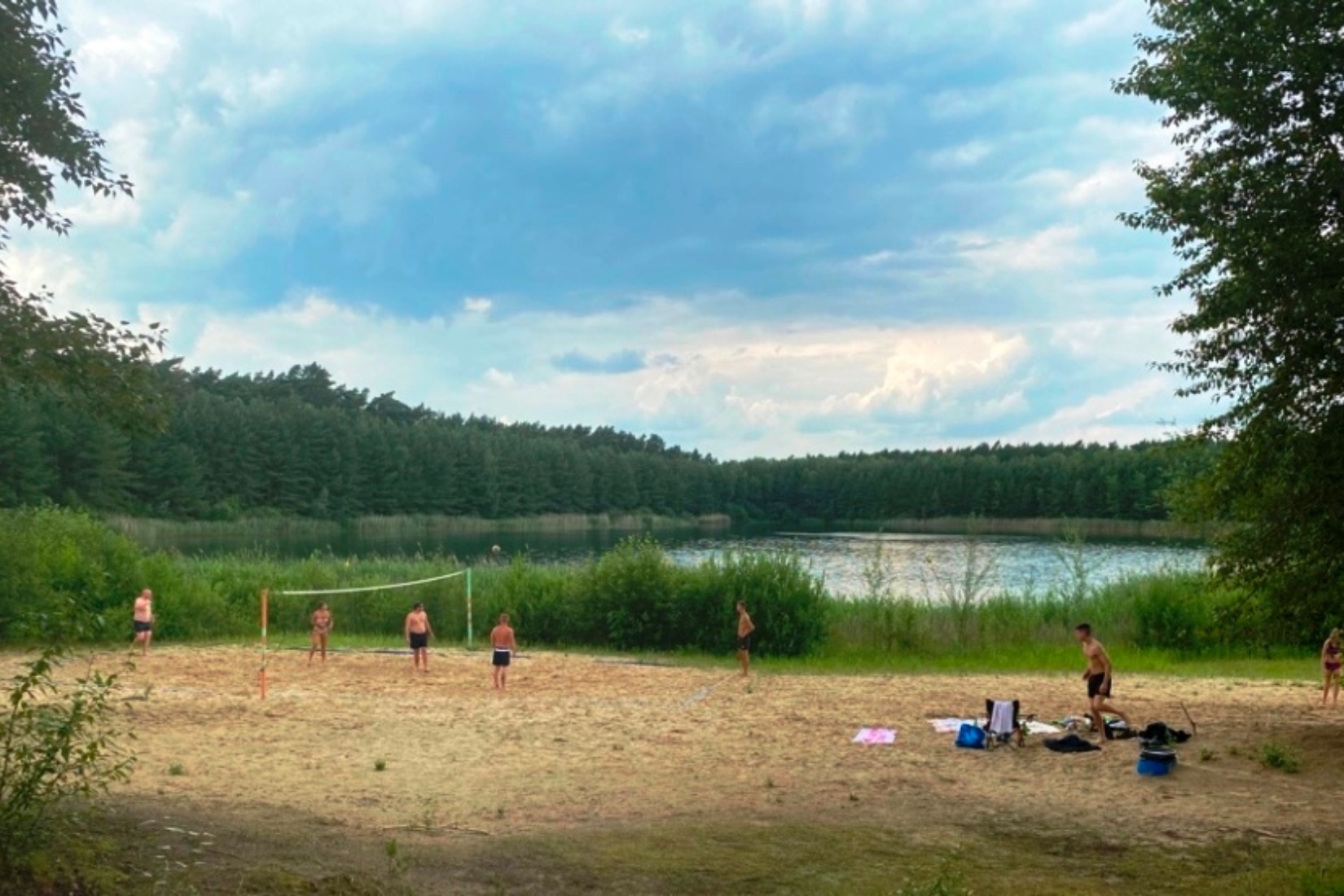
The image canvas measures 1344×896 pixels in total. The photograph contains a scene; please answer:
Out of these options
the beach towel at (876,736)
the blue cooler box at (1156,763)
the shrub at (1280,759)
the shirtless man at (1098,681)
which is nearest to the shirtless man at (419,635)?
the beach towel at (876,736)

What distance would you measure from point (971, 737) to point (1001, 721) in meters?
0.45

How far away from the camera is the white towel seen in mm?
14664

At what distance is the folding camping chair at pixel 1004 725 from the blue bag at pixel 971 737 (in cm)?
9

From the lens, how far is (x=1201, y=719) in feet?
54.1

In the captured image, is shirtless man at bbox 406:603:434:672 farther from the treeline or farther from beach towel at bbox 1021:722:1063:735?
the treeline

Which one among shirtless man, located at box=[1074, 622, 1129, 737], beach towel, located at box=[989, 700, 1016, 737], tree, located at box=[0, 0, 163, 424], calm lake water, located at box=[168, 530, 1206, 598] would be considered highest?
tree, located at box=[0, 0, 163, 424]

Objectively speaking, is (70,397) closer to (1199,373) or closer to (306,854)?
(306,854)

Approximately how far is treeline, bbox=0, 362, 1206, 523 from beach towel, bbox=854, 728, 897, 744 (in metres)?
49.7

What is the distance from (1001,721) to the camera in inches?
579

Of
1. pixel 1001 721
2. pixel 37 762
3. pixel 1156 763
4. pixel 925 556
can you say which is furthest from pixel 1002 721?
pixel 925 556

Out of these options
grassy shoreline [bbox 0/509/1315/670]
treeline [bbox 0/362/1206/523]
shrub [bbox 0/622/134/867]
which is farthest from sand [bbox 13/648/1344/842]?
treeline [bbox 0/362/1206/523]

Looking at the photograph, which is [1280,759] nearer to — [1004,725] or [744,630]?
[1004,725]

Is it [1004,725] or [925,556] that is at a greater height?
[925,556]

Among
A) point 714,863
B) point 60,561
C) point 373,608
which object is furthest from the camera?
point 373,608
